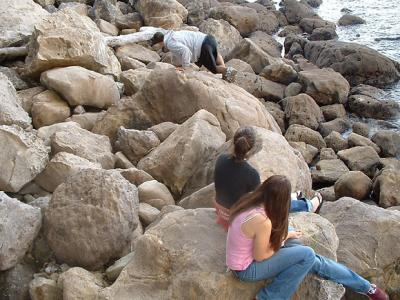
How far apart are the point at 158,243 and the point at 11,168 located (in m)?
3.12

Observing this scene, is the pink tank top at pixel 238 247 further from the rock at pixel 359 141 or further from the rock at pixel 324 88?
the rock at pixel 324 88

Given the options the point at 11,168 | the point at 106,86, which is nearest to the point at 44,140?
the point at 11,168

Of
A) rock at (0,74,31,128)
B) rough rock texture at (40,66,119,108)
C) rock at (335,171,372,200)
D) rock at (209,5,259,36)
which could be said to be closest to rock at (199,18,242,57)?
rock at (209,5,259,36)

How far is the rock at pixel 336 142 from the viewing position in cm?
1595

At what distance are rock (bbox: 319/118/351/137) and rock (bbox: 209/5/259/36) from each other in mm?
9087

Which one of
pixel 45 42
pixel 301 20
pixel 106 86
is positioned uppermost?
pixel 45 42

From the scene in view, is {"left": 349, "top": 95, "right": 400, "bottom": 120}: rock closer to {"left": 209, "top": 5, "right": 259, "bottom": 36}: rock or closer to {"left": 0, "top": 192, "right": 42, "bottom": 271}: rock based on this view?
{"left": 209, "top": 5, "right": 259, "bottom": 36}: rock

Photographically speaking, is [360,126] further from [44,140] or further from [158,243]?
[158,243]

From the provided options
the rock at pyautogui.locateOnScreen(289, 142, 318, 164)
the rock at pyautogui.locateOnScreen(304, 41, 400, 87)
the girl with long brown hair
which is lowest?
the rock at pyautogui.locateOnScreen(304, 41, 400, 87)

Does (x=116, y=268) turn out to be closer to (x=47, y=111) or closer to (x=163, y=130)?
(x=163, y=130)

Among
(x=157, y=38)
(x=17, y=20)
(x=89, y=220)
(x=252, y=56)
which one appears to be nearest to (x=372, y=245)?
(x=89, y=220)

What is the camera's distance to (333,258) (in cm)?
636

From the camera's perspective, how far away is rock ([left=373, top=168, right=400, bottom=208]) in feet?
40.1

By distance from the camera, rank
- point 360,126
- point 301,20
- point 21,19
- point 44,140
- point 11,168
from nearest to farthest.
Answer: point 11,168 → point 44,140 → point 21,19 → point 360,126 → point 301,20
